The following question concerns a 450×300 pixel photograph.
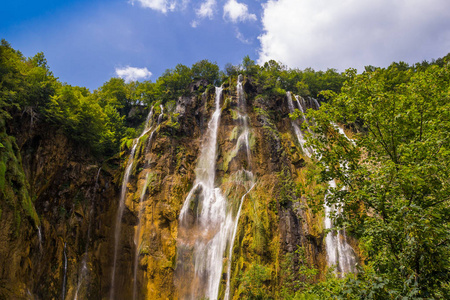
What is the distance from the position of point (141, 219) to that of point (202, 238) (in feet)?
17.5

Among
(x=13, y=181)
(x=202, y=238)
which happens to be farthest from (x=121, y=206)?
(x=13, y=181)

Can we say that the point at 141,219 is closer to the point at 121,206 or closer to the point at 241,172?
the point at 121,206

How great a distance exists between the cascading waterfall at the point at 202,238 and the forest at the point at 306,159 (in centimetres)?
101

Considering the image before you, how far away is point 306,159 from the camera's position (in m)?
22.5

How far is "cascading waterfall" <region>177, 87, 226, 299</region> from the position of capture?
612 inches

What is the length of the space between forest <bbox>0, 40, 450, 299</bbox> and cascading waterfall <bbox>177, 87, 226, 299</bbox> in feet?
3.32

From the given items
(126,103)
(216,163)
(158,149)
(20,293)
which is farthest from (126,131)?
(20,293)

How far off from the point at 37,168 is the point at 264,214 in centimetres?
1629

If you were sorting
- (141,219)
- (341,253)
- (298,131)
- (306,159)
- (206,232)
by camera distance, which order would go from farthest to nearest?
1. (298,131)
2. (306,159)
3. (141,219)
4. (206,232)
5. (341,253)

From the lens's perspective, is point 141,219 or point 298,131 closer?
point 141,219

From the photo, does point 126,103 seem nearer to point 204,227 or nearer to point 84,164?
point 84,164

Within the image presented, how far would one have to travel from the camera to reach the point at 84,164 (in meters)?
20.8

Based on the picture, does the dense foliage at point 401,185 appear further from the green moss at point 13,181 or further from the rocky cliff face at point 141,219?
the green moss at point 13,181

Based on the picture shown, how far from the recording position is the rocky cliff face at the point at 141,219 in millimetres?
14547
